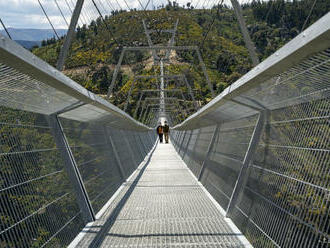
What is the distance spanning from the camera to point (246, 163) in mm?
7684

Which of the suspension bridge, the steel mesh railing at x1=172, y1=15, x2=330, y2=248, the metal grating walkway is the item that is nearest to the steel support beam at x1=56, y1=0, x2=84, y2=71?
the suspension bridge

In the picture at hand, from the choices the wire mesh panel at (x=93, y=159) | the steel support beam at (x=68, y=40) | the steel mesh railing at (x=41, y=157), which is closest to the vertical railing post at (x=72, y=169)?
the steel mesh railing at (x=41, y=157)

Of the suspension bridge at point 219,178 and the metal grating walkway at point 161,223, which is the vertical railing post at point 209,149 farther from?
the suspension bridge at point 219,178

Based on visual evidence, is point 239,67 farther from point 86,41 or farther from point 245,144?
point 245,144

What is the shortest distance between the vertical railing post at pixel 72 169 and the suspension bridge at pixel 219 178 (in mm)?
17

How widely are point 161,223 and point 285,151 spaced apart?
2891mm

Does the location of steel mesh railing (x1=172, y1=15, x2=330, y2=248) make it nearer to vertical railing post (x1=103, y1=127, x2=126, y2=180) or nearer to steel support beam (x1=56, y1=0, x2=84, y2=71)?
steel support beam (x1=56, y1=0, x2=84, y2=71)

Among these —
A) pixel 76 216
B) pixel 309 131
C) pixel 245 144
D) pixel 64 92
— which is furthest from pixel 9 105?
pixel 245 144

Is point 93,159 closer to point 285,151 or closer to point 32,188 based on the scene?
point 32,188

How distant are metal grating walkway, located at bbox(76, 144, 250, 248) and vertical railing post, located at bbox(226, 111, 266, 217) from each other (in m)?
0.39

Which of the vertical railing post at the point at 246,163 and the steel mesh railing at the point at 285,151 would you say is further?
the vertical railing post at the point at 246,163

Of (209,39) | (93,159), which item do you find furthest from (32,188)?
(209,39)

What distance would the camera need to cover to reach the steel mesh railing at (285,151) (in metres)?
4.24

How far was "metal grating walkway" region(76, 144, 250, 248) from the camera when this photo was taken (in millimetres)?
6443
